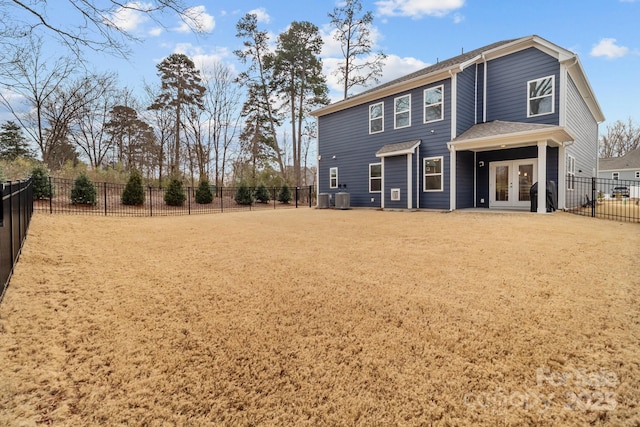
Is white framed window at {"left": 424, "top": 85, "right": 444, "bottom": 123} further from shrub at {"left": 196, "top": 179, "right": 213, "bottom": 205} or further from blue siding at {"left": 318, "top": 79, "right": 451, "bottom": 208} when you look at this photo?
shrub at {"left": 196, "top": 179, "right": 213, "bottom": 205}

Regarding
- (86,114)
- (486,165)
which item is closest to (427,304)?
(486,165)

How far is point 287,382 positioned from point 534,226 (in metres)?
7.03

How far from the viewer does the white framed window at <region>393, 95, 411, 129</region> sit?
12.1 metres

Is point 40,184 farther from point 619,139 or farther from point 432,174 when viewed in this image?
point 619,139

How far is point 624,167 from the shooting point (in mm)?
30172

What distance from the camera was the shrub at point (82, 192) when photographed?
11523 mm

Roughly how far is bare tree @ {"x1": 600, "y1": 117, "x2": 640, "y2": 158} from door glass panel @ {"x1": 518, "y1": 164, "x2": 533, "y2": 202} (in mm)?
37055

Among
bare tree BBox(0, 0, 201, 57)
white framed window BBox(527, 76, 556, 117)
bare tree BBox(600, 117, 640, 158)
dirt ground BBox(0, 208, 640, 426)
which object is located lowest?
dirt ground BBox(0, 208, 640, 426)

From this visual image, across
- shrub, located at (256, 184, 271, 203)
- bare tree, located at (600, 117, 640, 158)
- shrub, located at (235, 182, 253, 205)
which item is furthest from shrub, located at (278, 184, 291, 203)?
bare tree, located at (600, 117, 640, 158)

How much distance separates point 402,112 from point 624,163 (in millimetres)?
33082

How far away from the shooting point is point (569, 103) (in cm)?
1009

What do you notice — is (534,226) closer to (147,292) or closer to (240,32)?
(147,292)

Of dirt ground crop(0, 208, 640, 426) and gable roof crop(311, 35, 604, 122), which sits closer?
dirt ground crop(0, 208, 640, 426)

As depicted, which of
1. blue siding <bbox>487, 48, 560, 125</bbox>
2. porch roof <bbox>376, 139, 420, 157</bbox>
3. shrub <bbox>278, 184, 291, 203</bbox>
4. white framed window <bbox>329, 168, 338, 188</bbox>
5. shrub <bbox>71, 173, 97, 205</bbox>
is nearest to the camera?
blue siding <bbox>487, 48, 560, 125</bbox>
